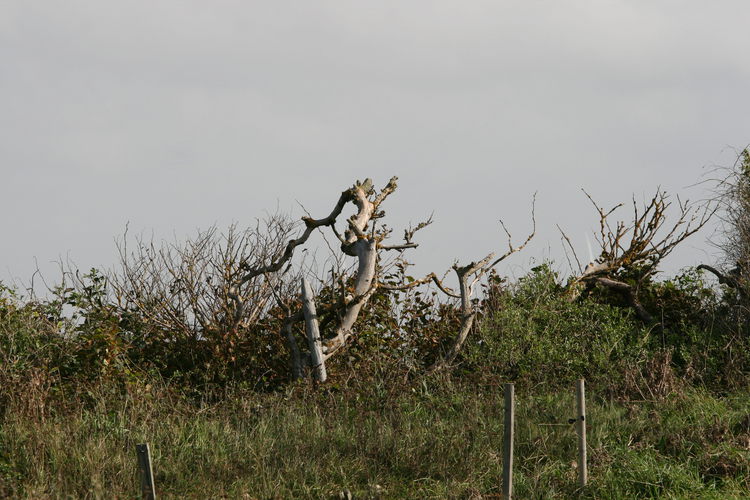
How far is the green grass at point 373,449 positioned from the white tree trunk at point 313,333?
64.2 inches

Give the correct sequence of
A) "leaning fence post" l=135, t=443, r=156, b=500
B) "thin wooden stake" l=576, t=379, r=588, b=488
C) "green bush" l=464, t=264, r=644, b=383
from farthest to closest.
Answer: "green bush" l=464, t=264, r=644, b=383
"thin wooden stake" l=576, t=379, r=588, b=488
"leaning fence post" l=135, t=443, r=156, b=500

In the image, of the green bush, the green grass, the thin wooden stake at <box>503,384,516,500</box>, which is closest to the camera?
the thin wooden stake at <box>503,384,516,500</box>

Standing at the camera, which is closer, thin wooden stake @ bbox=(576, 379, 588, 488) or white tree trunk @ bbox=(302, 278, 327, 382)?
thin wooden stake @ bbox=(576, 379, 588, 488)

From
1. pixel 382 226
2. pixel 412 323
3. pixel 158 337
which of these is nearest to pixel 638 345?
A: pixel 412 323

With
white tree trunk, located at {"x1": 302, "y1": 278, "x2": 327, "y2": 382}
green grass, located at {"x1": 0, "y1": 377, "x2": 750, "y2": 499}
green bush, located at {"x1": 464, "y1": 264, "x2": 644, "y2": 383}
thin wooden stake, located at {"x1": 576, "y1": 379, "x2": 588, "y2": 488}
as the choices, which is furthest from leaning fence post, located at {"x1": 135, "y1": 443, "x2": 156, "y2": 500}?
green bush, located at {"x1": 464, "y1": 264, "x2": 644, "y2": 383}

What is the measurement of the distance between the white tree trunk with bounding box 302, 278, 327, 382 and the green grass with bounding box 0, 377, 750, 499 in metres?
1.63

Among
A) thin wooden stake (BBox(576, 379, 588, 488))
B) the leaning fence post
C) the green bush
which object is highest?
the green bush

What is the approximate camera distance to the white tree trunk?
12203mm

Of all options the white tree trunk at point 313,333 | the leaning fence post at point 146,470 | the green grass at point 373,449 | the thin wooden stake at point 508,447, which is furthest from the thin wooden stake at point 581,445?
the white tree trunk at point 313,333

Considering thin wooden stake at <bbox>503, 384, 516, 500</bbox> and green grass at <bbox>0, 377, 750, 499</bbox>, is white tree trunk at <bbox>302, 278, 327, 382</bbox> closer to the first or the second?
green grass at <bbox>0, 377, 750, 499</bbox>

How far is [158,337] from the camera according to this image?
12945mm

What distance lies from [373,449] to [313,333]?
12.6ft

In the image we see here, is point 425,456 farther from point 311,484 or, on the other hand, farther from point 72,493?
point 72,493

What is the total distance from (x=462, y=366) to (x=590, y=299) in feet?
8.54
